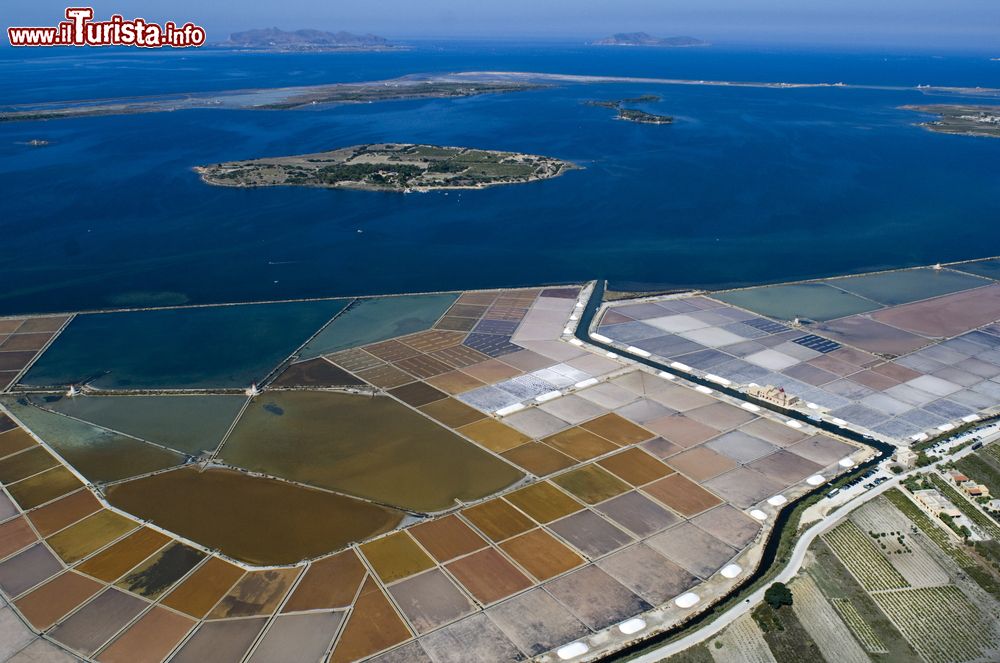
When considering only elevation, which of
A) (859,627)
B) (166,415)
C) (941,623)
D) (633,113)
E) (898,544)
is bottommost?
(166,415)

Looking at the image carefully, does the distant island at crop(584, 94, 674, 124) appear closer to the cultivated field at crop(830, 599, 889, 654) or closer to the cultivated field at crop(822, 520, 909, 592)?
the cultivated field at crop(822, 520, 909, 592)

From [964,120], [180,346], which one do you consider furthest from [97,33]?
[964,120]

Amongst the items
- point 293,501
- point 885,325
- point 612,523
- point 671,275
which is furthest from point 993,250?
point 293,501

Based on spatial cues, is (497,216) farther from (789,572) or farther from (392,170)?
(789,572)

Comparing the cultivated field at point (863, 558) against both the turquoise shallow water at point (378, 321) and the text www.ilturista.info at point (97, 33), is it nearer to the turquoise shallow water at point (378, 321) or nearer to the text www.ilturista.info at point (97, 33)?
the turquoise shallow water at point (378, 321)

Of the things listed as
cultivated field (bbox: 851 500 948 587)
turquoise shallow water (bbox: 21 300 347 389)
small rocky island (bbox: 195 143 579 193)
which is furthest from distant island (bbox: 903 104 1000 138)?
turquoise shallow water (bbox: 21 300 347 389)
